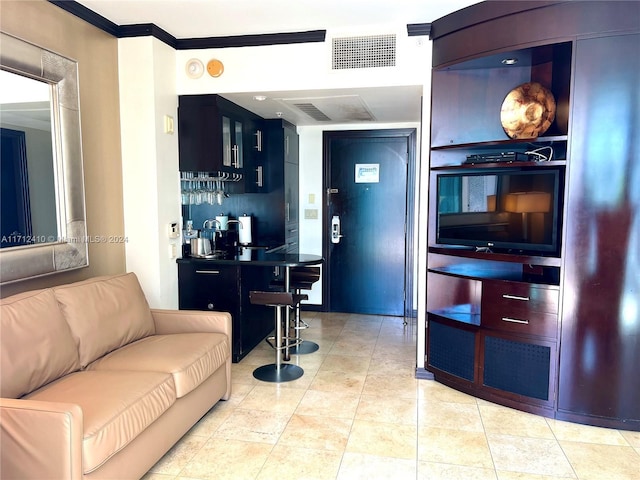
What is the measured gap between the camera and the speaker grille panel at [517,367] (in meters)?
3.04

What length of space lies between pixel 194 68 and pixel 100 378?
2571 millimetres

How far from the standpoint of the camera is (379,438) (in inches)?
109

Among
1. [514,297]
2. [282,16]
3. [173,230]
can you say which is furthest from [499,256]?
[173,230]

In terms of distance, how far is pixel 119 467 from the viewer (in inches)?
82.0

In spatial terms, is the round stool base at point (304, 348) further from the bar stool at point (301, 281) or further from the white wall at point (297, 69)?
the white wall at point (297, 69)

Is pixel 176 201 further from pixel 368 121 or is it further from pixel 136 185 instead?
pixel 368 121

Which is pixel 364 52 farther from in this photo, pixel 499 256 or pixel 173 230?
pixel 173 230

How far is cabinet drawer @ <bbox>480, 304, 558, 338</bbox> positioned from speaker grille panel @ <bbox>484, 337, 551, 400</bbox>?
0.09 m

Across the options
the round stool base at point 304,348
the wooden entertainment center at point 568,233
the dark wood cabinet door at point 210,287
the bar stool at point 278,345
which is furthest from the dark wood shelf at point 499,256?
the dark wood cabinet door at point 210,287

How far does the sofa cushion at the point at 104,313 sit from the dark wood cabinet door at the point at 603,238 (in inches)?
105

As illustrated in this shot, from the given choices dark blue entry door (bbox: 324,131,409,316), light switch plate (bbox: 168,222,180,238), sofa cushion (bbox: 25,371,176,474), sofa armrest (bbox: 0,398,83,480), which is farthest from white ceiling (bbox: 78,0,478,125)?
sofa armrest (bbox: 0,398,83,480)

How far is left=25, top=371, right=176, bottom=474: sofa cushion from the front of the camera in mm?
1906

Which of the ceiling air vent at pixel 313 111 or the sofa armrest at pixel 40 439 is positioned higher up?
the ceiling air vent at pixel 313 111

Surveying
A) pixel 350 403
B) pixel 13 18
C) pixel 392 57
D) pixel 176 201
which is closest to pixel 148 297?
pixel 176 201
